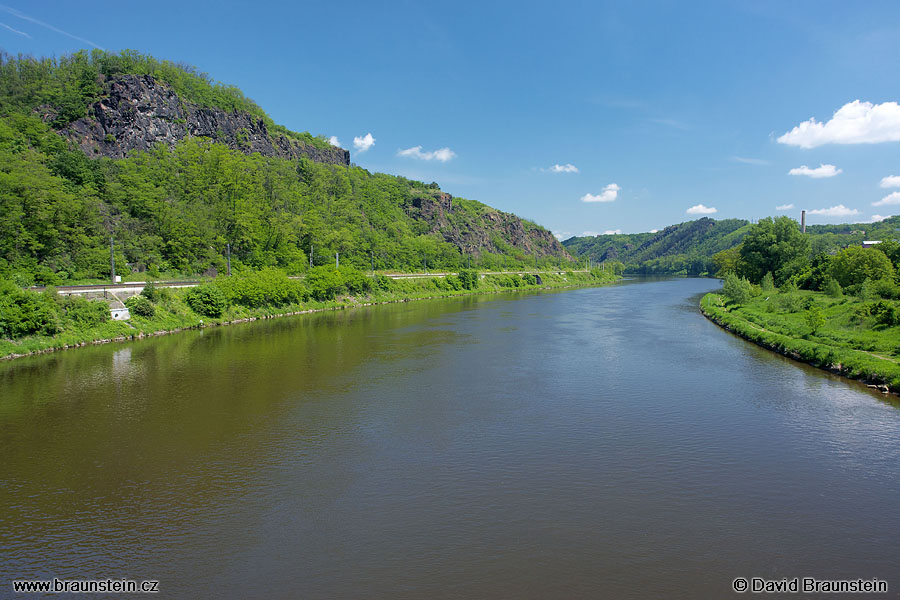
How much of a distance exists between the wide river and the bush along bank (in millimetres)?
5197

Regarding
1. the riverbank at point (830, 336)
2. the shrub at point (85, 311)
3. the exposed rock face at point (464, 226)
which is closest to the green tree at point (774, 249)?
the riverbank at point (830, 336)

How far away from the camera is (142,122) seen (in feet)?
301

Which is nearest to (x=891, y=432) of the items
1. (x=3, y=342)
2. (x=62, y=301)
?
(x=3, y=342)

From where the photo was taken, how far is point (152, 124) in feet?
306

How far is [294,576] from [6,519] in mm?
7595

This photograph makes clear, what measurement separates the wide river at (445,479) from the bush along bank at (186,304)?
205 inches

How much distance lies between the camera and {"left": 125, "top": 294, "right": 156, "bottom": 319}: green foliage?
130ft

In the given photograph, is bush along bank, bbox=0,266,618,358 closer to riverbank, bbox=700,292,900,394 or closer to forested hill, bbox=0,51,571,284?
forested hill, bbox=0,51,571,284

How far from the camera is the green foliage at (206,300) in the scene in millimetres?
46062

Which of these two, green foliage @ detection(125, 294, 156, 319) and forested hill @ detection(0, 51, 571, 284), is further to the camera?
forested hill @ detection(0, 51, 571, 284)

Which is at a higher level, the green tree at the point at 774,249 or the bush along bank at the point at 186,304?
the green tree at the point at 774,249

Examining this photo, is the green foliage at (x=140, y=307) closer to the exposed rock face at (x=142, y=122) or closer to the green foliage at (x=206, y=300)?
the green foliage at (x=206, y=300)

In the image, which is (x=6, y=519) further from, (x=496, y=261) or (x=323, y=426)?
(x=496, y=261)

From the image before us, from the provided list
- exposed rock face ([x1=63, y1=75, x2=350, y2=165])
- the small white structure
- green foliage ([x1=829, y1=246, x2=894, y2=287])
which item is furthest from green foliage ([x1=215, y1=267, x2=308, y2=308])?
green foliage ([x1=829, y1=246, x2=894, y2=287])
